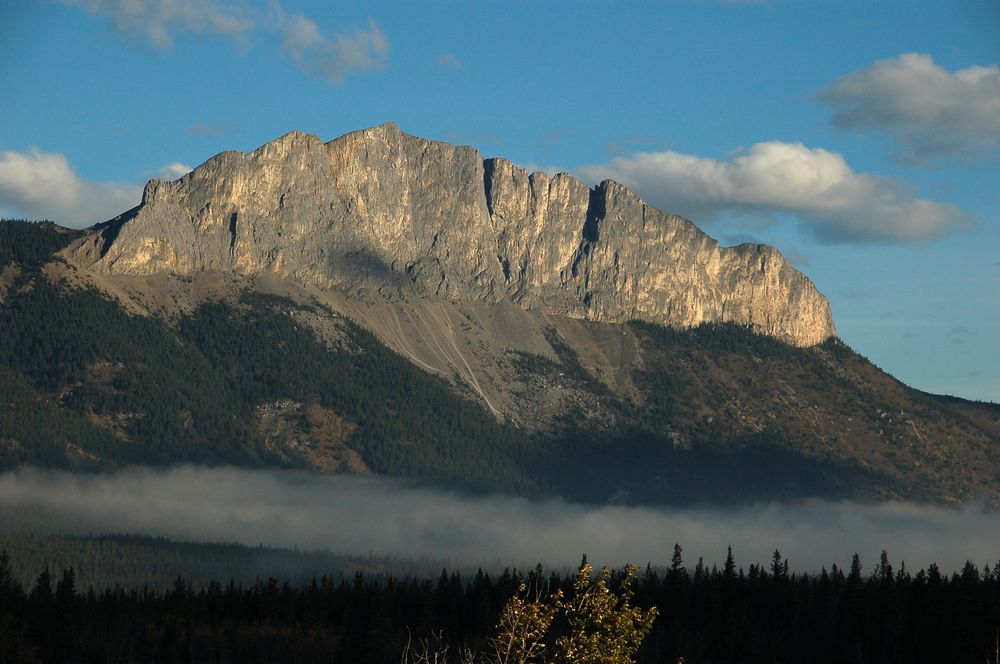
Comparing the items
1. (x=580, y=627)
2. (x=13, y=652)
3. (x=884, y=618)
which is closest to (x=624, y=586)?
(x=580, y=627)

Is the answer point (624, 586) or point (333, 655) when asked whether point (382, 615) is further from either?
point (624, 586)

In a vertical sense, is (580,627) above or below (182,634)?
above

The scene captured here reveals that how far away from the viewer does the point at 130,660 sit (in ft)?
619

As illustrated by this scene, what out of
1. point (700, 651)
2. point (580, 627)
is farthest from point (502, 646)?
point (700, 651)

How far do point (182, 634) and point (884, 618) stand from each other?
85448 millimetres

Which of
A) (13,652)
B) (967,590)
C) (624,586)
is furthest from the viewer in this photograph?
(967,590)

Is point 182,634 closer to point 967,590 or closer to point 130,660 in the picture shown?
point 130,660

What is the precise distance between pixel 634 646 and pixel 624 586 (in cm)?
322

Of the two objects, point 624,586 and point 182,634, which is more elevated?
point 624,586

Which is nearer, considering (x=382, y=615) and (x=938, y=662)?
(x=938, y=662)

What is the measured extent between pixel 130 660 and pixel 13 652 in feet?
55.7

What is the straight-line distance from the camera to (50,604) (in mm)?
196875

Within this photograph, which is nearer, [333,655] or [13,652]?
[13,652]

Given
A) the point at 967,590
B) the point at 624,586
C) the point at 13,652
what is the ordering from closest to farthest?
the point at 624,586, the point at 13,652, the point at 967,590
